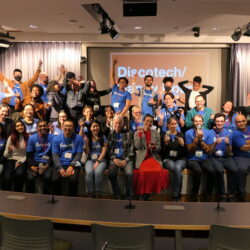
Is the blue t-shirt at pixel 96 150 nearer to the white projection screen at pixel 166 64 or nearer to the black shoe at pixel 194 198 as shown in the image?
the black shoe at pixel 194 198

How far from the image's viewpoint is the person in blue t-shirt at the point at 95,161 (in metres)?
3.84

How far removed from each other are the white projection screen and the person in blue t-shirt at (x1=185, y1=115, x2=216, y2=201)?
4037 mm

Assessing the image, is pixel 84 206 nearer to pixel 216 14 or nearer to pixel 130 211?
pixel 130 211

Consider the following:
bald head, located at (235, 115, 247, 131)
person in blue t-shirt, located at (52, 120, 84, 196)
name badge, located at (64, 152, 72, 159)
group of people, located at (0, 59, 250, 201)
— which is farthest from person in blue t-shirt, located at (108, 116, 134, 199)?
bald head, located at (235, 115, 247, 131)

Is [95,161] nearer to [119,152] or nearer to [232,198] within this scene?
[119,152]

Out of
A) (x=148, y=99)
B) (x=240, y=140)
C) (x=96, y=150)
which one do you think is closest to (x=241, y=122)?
(x=240, y=140)

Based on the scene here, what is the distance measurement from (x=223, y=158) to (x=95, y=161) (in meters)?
1.85

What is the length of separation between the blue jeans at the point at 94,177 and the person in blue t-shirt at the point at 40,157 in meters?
0.43

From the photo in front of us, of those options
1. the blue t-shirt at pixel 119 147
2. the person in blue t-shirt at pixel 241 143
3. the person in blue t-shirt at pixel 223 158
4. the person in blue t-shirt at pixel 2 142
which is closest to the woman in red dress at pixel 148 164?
the blue t-shirt at pixel 119 147

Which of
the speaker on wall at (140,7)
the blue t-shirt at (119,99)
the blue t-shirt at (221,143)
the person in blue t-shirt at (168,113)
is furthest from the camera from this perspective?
the blue t-shirt at (119,99)

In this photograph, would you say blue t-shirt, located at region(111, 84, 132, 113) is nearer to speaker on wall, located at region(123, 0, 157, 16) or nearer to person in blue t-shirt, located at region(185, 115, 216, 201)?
speaker on wall, located at region(123, 0, 157, 16)

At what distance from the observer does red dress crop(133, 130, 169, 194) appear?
389 centimetres

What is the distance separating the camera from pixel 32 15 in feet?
18.3

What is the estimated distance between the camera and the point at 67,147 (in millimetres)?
3904
